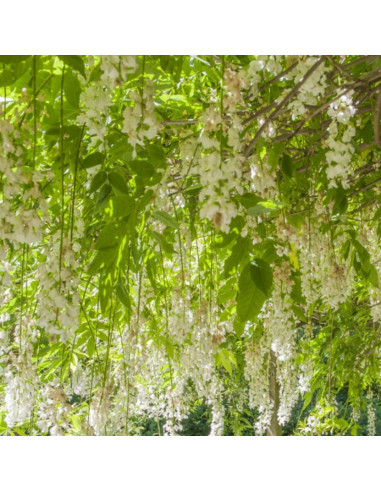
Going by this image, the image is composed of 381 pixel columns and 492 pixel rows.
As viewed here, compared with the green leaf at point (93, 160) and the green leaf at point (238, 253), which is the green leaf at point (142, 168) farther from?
the green leaf at point (238, 253)

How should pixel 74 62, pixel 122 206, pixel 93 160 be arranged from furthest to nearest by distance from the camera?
pixel 93 160
pixel 122 206
pixel 74 62

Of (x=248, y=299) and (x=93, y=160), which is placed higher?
(x=93, y=160)

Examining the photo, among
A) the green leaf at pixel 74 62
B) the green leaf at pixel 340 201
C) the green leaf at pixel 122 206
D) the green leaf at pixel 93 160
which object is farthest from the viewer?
the green leaf at pixel 340 201

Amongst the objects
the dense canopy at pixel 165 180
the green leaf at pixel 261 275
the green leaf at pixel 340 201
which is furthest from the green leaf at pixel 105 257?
the green leaf at pixel 340 201

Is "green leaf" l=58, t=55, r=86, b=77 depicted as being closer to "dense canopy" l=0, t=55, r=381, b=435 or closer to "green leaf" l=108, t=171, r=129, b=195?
"dense canopy" l=0, t=55, r=381, b=435

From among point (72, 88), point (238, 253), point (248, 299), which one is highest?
point (72, 88)

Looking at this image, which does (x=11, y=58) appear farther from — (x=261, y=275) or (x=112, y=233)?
(x=261, y=275)

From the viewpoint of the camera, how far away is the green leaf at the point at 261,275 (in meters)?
0.85

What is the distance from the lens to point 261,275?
85 centimetres

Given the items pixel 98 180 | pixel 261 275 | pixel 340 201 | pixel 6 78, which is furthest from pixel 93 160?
pixel 340 201
